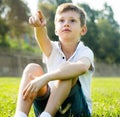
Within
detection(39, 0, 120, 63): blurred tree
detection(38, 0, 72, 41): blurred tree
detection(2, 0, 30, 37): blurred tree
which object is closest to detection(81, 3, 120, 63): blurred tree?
detection(39, 0, 120, 63): blurred tree

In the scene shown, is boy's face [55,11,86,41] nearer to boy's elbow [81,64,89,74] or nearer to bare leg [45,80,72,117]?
boy's elbow [81,64,89,74]

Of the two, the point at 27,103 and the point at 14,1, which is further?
the point at 14,1

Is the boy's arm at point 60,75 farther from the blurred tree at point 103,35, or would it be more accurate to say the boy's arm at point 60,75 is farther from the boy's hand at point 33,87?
the blurred tree at point 103,35

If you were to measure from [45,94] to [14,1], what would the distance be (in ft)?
163

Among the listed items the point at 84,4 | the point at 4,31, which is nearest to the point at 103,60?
the point at 84,4

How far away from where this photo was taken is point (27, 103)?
4855 millimetres

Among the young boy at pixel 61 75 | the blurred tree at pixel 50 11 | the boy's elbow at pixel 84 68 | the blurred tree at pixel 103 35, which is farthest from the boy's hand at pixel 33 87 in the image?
the blurred tree at pixel 103 35

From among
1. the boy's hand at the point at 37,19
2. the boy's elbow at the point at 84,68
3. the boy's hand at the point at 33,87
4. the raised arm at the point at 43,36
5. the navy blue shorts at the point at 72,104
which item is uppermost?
the boy's hand at the point at 37,19

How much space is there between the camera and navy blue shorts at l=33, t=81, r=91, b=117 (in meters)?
4.85

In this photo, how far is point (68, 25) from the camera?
5352 mm

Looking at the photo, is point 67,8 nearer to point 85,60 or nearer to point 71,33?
point 71,33

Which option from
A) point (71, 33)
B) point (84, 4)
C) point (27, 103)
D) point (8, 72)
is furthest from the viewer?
point (84, 4)

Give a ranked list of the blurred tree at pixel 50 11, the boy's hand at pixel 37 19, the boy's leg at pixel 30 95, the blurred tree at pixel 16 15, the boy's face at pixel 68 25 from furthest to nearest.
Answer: the blurred tree at pixel 50 11 < the blurred tree at pixel 16 15 < the boy's face at pixel 68 25 < the boy's hand at pixel 37 19 < the boy's leg at pixel 30 95

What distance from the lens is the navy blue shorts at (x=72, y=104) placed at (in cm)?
485
